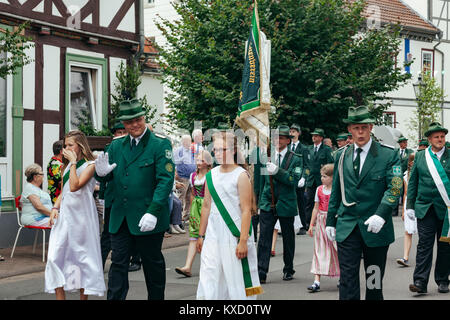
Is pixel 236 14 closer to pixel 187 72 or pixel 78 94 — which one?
pixel 187 72

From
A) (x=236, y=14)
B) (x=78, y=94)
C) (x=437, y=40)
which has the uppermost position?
(x=437, y=40)

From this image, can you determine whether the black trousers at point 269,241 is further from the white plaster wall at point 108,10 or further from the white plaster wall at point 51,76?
the white plaster wall at point 108,10

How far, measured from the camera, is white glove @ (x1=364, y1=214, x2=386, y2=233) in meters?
5.70

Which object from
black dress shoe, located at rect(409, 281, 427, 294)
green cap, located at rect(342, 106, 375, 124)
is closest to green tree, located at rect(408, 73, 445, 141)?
black dress shoe, located at rect(409, 281, 427, 294)

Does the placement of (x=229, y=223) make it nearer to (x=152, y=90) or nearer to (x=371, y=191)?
(x=371, y=191)

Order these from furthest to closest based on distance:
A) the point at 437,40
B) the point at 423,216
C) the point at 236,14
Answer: the point at 437,40 < the point at 236,14 < the point at 423,216

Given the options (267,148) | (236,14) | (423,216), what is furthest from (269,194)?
(236,14)

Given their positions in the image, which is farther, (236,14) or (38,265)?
(236,14)

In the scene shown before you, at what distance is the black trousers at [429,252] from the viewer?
26.5 ft

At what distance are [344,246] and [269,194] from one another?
3148mm

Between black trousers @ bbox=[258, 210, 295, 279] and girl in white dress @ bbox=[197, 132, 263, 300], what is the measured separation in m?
2.78

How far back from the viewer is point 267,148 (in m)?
9.12

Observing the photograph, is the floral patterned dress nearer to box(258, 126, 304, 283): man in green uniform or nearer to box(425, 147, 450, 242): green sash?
box(258, 126, 304, 283): man in green uniform

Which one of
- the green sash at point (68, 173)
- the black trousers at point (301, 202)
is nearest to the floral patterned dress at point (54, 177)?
→ the green sash at point (68, 173)
